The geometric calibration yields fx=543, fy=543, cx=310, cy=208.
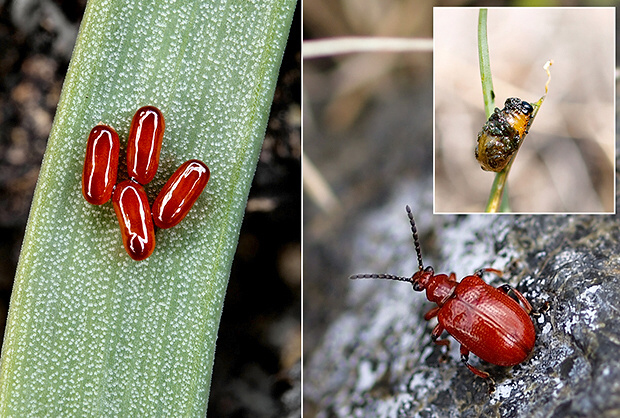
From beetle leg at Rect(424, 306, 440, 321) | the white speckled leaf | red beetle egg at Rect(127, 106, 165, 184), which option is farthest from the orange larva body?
red beetle egg at Rect(127, 106, 165, 184)

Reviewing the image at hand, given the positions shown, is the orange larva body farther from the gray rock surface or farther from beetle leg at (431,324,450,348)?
beetle leg at (431,324,450,348)

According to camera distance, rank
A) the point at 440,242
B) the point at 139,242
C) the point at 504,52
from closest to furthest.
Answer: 1. the point at 139,242
2. the point at 504,52
3. the point at 440,242

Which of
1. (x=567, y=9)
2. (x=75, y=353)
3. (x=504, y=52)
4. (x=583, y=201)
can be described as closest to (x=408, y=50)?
(x=504, y=52)

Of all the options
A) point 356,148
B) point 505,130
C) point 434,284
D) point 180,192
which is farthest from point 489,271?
point 180,192

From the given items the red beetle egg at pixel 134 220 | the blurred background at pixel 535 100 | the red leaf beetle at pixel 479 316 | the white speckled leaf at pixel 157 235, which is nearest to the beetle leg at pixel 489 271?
the red leaf beetle at pixel 479 316

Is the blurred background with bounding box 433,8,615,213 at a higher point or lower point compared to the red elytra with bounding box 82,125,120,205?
higher

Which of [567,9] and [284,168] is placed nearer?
[567,9]

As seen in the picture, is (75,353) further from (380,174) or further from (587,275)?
(587,275)
